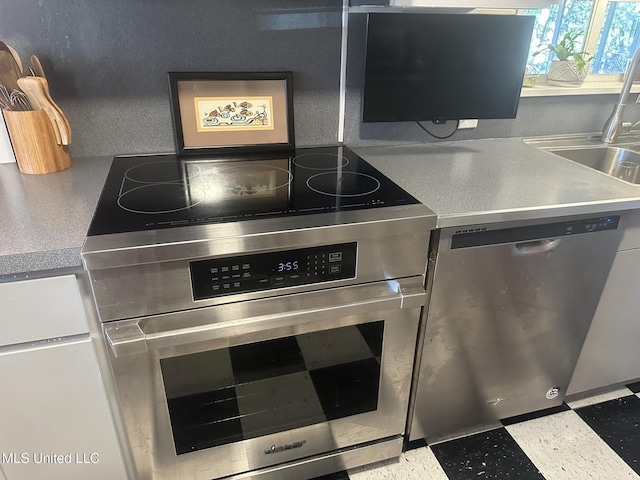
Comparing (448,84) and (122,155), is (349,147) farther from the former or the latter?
(122,155)

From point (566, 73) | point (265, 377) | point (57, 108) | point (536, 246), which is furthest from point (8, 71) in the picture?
point (566, 73)

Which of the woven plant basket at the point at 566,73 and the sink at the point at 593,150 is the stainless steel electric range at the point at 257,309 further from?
the woven plant basket at the point at 566,73

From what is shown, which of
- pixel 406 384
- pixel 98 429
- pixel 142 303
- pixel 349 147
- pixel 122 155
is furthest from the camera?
pixel 349 147

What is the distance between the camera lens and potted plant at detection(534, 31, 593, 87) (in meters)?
1.75

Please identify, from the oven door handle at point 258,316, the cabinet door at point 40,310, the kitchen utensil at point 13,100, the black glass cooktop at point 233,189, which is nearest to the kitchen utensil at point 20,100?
the kitchen utensil at point 13,100

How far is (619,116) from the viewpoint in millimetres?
1711

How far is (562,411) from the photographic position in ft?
5.31

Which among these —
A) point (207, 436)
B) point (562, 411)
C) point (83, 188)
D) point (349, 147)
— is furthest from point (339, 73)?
point (562, 411)

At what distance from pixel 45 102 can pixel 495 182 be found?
1.25 m

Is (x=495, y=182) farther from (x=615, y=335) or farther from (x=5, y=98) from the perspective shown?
(x=5, y=98)

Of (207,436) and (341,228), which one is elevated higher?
(341,228)

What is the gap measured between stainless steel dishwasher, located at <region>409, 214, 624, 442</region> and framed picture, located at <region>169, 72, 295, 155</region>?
2.23 ft

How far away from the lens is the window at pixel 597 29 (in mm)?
1793

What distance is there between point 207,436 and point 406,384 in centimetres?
56
